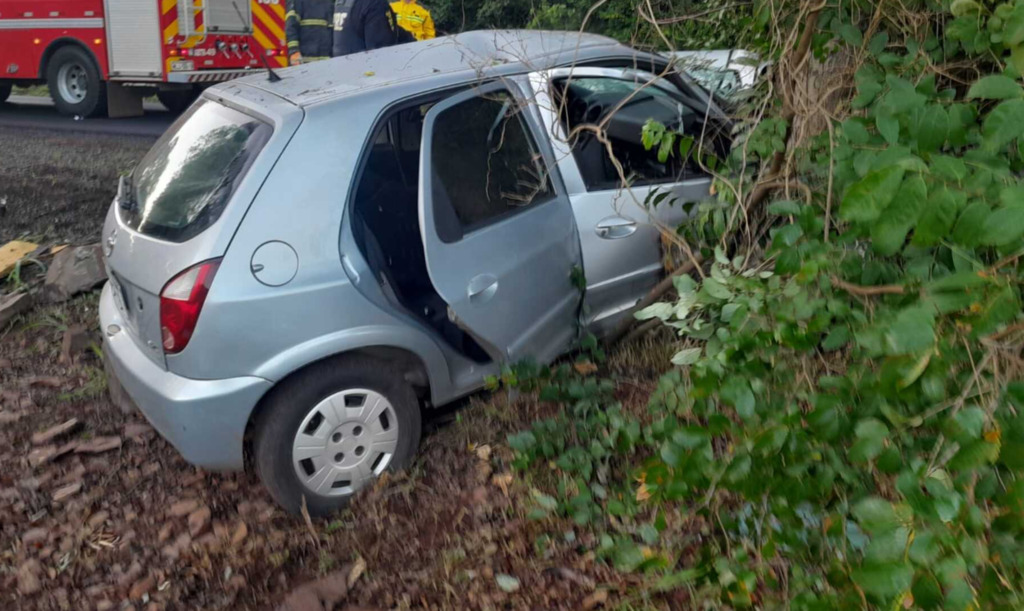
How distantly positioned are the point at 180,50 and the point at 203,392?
10.2 metres

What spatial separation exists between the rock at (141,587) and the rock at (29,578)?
13.3 inches

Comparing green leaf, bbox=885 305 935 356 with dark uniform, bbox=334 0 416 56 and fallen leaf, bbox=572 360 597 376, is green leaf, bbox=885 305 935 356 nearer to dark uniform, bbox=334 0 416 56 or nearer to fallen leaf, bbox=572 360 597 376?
fallen leaf, bbox=572 360 597 376

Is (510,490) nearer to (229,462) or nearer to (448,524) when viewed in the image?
(448,524)

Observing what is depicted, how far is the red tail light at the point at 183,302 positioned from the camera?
10.5 feet

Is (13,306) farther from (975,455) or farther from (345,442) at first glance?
(975,455)

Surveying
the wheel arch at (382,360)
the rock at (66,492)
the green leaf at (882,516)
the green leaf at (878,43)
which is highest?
the green leaf at (878,43)

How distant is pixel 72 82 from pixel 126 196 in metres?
10.7

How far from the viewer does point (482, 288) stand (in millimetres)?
3695

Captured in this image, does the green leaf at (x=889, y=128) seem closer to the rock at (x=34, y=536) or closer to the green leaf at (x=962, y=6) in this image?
the green leaf at (x=962, y=6)

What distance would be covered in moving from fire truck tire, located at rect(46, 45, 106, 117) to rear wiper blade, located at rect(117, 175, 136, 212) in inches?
386

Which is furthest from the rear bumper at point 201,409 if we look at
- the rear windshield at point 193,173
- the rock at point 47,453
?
the rock at point 47,453

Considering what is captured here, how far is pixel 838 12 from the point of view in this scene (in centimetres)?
325

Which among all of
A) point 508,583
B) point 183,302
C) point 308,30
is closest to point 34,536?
point 183,302

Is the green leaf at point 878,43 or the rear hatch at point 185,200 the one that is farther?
the rear hatch at point 185,200
